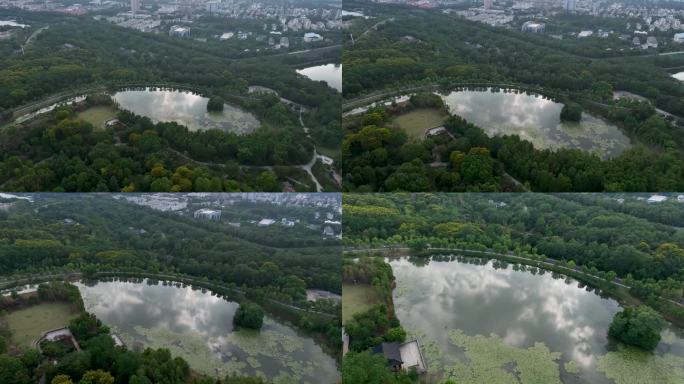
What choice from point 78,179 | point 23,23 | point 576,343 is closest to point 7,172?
point 78,179

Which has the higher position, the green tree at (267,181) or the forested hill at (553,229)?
the green tree at (267,181)

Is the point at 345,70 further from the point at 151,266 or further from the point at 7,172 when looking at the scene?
the point at 7,172

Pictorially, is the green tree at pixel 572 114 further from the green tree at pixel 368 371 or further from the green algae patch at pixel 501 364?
the green tree at pixel 368 371

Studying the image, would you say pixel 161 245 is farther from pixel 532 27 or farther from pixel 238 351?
pixel 532 27

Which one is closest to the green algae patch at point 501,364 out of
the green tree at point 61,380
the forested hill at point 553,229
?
the forested hill at point 553,229

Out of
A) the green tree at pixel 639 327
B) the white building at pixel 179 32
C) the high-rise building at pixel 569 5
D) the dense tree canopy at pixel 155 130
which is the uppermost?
the high-rise building at pixel 569 5

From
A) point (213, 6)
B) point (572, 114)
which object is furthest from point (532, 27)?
point (213, 6)

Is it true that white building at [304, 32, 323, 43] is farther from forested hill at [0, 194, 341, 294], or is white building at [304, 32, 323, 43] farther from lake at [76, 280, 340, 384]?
lake at [76, 280, 340, 384]
